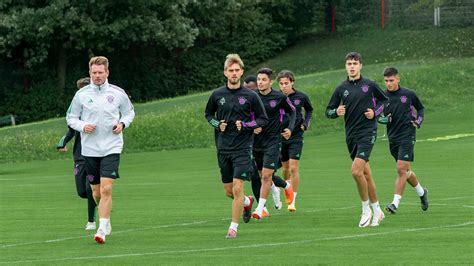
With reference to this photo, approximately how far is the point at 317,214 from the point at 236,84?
329 centimetres

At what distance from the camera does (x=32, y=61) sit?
179ft

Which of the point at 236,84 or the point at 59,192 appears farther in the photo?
the point at 59,192

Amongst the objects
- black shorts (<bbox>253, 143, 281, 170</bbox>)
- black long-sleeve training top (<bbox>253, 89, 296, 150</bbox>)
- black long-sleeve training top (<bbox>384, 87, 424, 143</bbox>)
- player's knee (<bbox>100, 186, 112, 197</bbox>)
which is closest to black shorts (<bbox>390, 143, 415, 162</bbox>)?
black long-sleeve training top (<bbox>384, 87, 424, 143</bbox>)

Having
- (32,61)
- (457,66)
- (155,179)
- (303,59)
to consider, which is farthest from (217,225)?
(303,59)

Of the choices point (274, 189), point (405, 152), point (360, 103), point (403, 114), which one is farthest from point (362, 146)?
point (274, 189)

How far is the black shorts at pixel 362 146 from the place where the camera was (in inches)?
667

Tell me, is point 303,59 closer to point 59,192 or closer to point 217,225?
point 59,192

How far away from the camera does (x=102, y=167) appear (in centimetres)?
1584

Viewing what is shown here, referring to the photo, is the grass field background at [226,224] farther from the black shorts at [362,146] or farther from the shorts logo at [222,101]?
the shorts logo at [222,101]

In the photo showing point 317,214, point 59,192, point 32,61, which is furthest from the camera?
point 32,61

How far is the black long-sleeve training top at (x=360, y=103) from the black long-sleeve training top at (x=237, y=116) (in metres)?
1.40

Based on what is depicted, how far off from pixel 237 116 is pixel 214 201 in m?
5.80

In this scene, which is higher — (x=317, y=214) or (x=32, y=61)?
(x=317, y=214)

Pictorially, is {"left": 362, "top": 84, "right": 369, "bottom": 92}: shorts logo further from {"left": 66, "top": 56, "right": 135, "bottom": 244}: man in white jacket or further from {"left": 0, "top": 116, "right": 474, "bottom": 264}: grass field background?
{"left": 66, "top": 56, "right": 135, "bottom": 244}: man in white jacket
